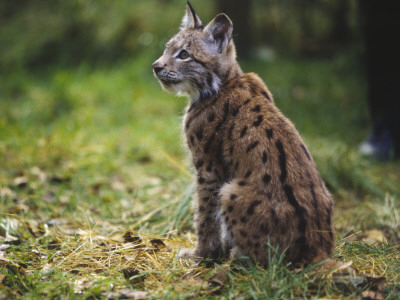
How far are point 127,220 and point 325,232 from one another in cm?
217

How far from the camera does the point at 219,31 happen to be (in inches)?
146

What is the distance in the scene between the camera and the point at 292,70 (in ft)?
33.0

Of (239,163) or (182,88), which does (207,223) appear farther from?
(182,88)

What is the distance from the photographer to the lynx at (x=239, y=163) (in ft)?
9.64

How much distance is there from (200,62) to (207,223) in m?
1.35

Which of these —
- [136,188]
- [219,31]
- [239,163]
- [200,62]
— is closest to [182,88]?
[200,62]

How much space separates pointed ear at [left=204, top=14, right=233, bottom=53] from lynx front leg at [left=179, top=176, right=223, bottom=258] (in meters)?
1.18

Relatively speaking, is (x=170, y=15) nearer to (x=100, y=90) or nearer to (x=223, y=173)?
(x=100, y=90)

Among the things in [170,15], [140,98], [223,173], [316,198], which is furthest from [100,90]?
[316,198]

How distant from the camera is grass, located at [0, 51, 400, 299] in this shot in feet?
9.45

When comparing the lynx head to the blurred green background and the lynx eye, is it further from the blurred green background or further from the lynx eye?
the blurred green background

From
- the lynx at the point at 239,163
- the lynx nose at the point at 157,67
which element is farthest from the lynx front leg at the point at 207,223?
the lynx nose at the point at 157,67

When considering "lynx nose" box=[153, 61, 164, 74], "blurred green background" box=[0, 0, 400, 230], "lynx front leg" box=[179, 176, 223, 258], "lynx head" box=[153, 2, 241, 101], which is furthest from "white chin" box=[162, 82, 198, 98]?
"lynx front leg" box=[179, 176, 223, 258]

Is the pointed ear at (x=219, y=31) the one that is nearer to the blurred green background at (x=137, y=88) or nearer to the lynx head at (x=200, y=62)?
the lynx head at (x=200, y=62)
